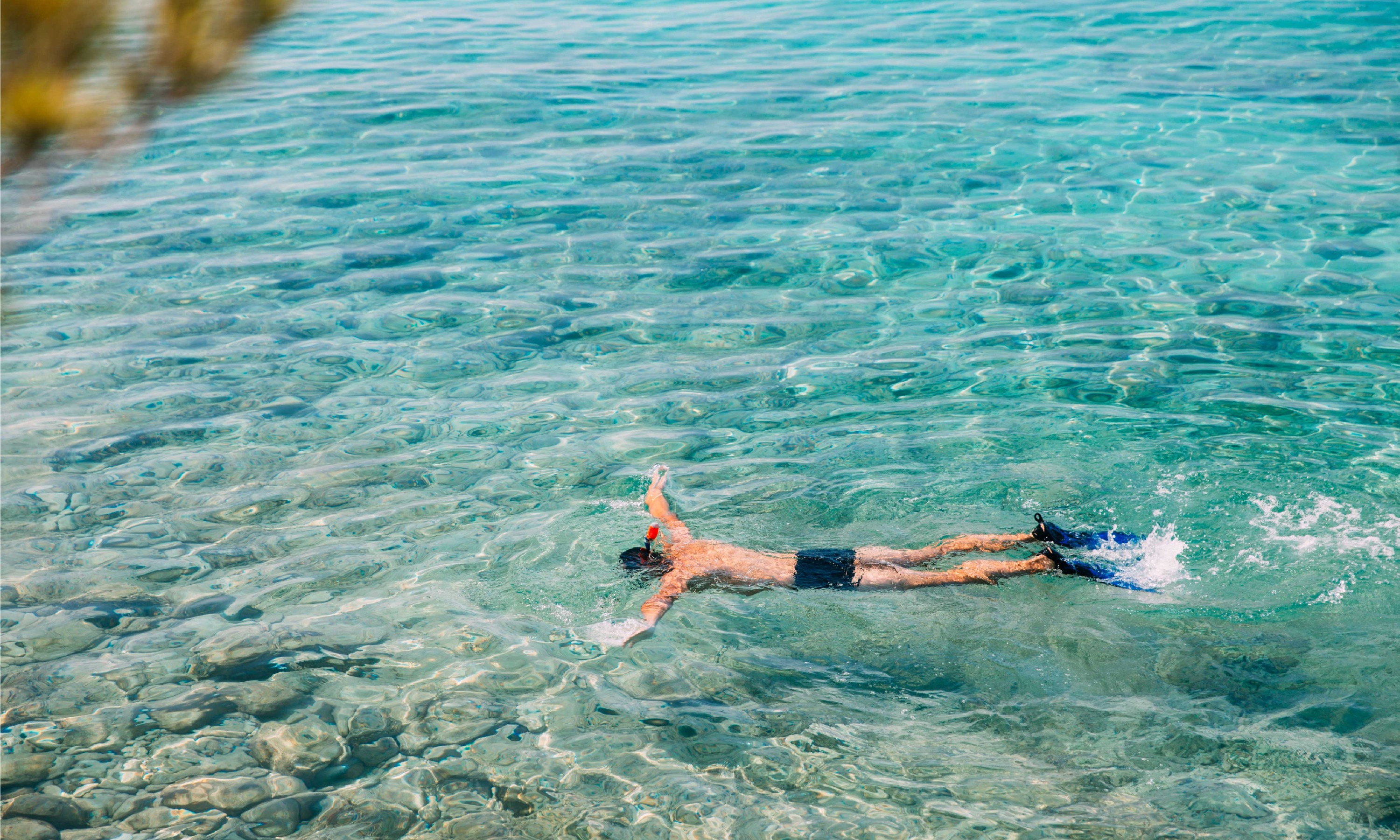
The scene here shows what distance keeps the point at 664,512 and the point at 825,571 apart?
1.25 metres

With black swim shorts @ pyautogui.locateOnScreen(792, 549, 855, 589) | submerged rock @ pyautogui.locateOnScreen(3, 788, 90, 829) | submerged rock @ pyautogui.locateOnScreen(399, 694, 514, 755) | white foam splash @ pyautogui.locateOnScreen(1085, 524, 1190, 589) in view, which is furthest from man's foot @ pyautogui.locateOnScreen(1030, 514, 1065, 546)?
submerged rock @ pyautogui.locateOnScreen(3, 788, 90, 829)

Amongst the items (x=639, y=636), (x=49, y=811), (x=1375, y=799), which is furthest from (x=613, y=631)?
(x=1375, y=799)

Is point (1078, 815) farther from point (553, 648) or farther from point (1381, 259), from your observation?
point (1381, 259)

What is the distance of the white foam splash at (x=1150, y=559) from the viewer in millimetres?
6301

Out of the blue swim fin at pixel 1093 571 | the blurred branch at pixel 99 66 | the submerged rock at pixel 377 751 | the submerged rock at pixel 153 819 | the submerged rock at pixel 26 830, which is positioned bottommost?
the blue swim fin at pixel 1093 571

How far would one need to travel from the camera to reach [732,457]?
7914 mm

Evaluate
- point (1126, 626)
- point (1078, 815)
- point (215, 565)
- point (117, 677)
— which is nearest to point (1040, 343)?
point (1126, 626)

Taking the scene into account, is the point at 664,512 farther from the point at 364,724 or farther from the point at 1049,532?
the point at 1049,532

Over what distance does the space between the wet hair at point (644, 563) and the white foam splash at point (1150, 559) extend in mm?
2731

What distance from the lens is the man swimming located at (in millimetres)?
6391

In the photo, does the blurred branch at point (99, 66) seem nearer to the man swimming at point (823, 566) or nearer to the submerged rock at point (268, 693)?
the submerged rock at point (268, 693)

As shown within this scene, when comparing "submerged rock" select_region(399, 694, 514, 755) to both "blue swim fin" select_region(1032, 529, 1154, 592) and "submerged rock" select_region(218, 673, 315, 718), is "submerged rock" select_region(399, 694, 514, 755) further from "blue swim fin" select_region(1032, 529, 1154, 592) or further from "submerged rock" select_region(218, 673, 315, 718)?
"blue swim fin" select_region(1032, 529, 1154, 592)

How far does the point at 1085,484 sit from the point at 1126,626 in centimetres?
147

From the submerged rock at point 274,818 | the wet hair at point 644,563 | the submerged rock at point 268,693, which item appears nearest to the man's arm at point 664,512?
the wet hair at point 644,563
